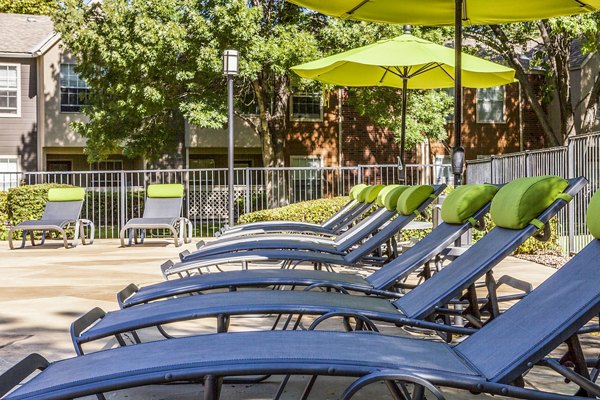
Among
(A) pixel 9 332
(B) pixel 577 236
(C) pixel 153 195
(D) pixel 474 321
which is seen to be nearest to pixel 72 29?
(C) pixel 153 195

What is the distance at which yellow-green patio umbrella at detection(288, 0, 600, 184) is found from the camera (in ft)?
22.3

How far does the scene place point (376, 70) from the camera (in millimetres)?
11312

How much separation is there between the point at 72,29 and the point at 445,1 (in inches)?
649

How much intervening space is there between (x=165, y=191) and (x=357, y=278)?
32.4 ft

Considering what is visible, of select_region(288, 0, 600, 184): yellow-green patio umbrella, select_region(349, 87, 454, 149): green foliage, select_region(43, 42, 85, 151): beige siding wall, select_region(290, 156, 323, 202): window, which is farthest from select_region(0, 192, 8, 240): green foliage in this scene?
select_region(288, 0, 600, 184): yellow-green patio umbrella

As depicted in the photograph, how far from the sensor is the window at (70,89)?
87.4ft

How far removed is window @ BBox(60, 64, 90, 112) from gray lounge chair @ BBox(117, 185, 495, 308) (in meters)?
23.5

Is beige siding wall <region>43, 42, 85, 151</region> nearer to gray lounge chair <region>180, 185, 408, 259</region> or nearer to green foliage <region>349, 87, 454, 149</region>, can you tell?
green foliage <region>349, 87, 454, 149</region>

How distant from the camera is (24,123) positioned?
2658cm

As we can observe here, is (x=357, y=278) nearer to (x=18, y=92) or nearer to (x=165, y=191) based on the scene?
(x=165, y=191)

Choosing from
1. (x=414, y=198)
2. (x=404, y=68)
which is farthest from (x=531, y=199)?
(x=404, y=68)

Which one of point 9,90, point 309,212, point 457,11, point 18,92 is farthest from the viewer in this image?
point 18,92

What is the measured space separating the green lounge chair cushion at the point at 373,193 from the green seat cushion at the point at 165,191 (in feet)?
21.3

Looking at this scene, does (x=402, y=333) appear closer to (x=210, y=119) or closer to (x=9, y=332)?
(x=9, y=332)
